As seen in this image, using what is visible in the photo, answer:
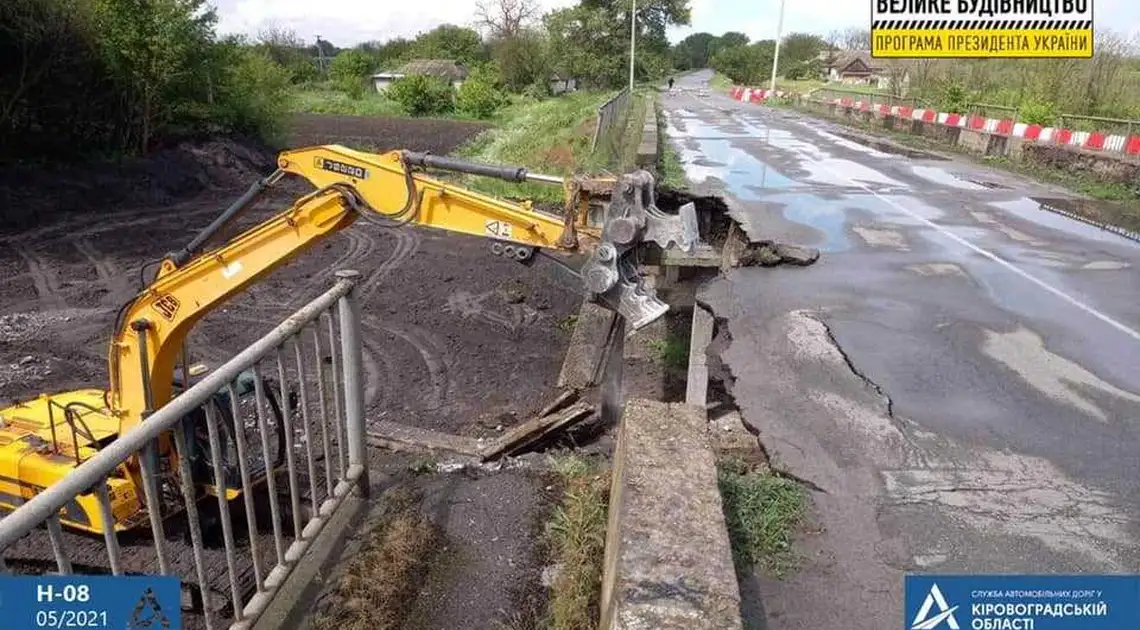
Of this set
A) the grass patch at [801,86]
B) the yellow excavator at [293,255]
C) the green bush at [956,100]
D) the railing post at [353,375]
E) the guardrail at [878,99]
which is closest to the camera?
the railing post at [353,375]

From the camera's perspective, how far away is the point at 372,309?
1180 centimetres

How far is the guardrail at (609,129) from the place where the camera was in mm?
15023

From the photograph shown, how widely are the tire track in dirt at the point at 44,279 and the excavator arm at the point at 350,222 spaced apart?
7.65 m

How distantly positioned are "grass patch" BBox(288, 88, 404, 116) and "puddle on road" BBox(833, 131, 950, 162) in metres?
29.9

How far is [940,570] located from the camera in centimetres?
392

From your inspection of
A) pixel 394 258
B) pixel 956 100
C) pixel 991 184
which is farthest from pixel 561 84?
pixel 394 258

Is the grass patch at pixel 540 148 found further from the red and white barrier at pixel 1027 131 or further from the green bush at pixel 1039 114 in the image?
the green bush at pixel 1039 114

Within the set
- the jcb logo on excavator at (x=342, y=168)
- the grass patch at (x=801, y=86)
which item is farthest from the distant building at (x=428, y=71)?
the jcb logo on excavator at (x=342, y=168)

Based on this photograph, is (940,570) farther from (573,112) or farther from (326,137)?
(326,137)

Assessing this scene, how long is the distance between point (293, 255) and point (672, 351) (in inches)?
223

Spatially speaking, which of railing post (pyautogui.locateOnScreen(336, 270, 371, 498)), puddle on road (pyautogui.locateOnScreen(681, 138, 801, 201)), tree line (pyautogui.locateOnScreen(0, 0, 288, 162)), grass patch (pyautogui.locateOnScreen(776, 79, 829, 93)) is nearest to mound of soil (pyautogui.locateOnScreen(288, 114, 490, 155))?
tree line (pyautogui.locateOnScreen(0, 0, 288, 162))

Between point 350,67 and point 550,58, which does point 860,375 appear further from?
point 350,67

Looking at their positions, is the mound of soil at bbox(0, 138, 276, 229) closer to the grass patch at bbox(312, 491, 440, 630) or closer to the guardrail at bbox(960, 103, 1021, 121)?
the grass patch at bbox(312, 491, 440, 630)

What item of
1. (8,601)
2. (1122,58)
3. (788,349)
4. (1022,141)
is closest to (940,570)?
(788,349)
